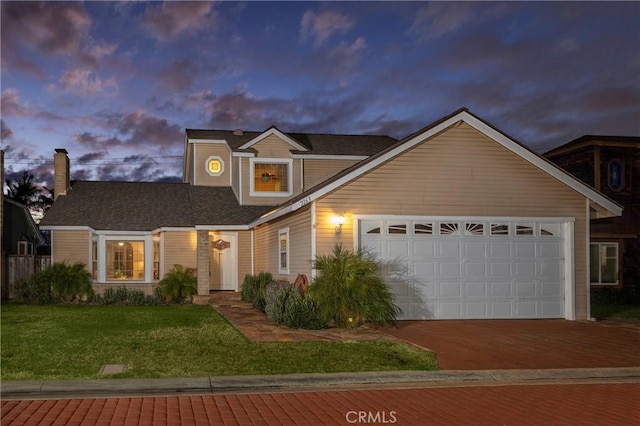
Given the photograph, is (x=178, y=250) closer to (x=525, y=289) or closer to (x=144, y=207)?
(x=144, y=207)

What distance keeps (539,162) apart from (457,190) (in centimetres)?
243

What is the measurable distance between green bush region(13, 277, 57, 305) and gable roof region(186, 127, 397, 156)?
28.8ft

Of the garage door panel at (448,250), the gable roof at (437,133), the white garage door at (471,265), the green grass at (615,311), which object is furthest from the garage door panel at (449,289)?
the green grass at (615,311)

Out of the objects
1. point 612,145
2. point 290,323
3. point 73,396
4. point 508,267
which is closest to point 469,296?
point 508,267

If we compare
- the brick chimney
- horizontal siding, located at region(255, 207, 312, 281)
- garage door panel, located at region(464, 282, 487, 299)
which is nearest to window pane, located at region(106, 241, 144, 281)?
the brick chimney

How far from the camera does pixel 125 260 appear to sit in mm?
26031

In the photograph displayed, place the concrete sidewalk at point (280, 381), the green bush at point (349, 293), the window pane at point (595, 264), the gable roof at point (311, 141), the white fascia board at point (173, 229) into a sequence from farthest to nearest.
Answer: the gable roof at point (311, 141) < the white fascia board at point (173, 229) < the window pane at point (595, 264) < the green bush at point (349, 293) < the concrete sidewalk at point (280, 381)

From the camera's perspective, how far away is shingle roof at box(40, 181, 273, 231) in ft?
84.1

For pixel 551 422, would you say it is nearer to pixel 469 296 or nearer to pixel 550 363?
pixel 550 363

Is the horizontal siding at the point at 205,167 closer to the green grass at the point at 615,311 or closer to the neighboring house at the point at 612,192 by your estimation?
the neighboring house at the point at 612,192

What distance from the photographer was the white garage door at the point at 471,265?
17.3 metres

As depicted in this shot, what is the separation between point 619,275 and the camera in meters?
25.3

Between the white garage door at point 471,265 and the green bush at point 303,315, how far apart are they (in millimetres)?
2480

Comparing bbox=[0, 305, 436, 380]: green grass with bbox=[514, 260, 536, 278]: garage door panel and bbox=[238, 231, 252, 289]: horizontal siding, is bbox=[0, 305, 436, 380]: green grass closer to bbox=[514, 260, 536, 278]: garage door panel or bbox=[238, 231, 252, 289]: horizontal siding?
bbox=[514, 260, 536, 278]: garage door panel
